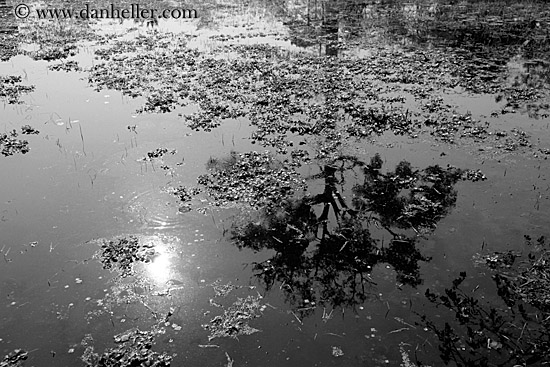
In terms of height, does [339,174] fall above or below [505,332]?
above

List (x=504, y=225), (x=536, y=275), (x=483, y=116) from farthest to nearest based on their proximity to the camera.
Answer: (x=483, y=116) < (x=504, y=225) < (x=536, y=275)

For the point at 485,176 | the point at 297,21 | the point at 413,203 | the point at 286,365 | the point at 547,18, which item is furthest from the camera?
the point at 297,21

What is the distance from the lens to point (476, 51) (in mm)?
17797

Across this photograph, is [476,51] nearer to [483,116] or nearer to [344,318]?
[483,116]

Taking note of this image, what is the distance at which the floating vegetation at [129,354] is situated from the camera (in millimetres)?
5797

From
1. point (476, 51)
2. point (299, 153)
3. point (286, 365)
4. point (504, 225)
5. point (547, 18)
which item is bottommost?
point (286, 365)

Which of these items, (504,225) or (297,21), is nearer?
(504,225)

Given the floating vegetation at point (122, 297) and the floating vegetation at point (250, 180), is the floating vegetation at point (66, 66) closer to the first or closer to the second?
the floating vegetation at point (250, 180)

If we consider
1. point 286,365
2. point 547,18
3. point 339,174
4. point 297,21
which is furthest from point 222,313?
point 547,18

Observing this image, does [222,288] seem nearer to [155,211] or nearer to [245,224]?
[245,224]

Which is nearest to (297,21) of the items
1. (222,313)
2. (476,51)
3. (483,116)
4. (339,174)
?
(476,51)

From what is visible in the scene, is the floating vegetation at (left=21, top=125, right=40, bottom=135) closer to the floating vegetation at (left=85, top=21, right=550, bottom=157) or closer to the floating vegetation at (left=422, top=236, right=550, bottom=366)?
the floating vegetation at (left=85, top=21, right=550, bottom=157)

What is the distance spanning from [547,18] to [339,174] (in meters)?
19.6

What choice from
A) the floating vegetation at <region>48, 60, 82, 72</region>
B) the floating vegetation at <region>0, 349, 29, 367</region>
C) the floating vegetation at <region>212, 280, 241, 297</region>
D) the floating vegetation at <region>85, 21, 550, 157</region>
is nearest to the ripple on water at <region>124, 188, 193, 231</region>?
Answer: the floating vegetation at <region>212, 280, 241, 297</region>
